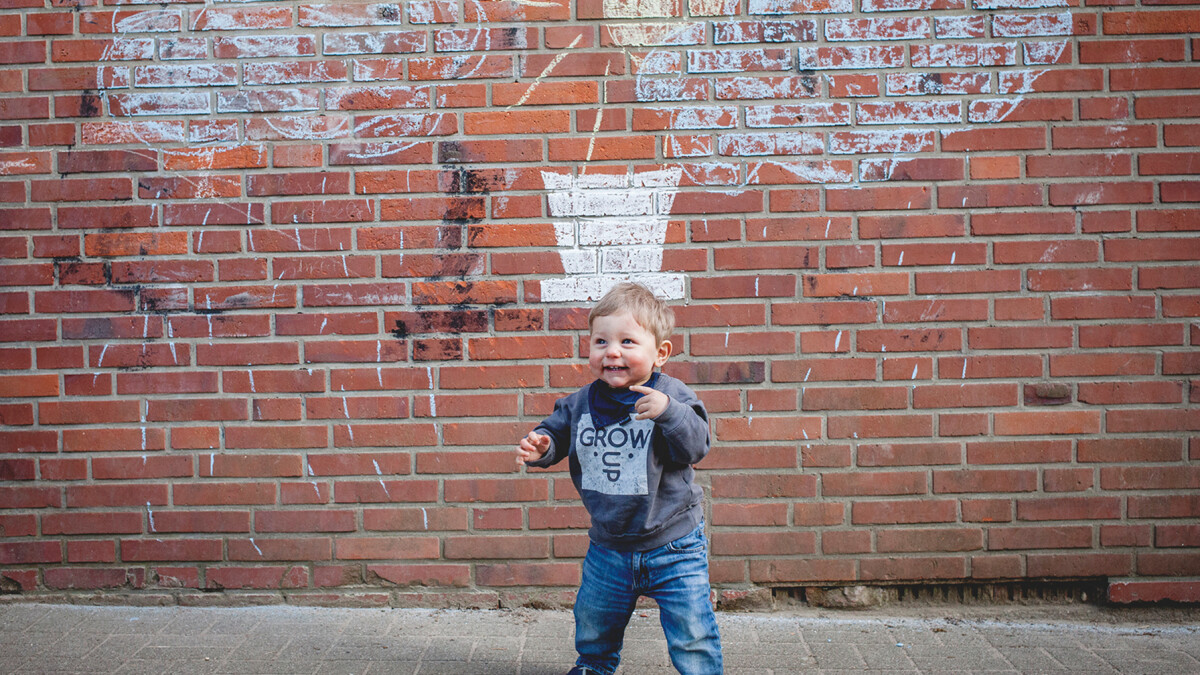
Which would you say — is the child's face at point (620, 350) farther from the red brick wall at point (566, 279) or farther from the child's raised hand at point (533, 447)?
the red brick wall at point (566, 279)

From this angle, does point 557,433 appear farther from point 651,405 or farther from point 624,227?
point 624,227

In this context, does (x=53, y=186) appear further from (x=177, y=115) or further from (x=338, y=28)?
(x=338, y=28)

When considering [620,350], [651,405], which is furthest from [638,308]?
[651,405]

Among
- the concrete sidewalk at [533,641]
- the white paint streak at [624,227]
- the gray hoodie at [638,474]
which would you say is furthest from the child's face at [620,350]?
the concrete sidewalk at [533,641]

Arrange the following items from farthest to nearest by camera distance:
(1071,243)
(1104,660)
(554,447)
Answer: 1. (1071,243)
2. (1104,660)
3. (554,447)

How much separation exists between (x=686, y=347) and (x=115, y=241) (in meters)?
2.21

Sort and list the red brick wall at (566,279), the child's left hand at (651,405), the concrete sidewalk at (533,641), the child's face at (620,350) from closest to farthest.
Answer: the child's left hand at (651,405)
the child's face at (620,350)
the concrete sidewalk at (533,641)
the red brick wall at (566,279)

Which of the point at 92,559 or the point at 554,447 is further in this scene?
the point at 92,559

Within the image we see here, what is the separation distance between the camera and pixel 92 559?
3.04 m

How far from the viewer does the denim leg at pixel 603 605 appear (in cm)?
223

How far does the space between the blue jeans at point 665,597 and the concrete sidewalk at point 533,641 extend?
1.29ft

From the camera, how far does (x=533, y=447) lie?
2193mm

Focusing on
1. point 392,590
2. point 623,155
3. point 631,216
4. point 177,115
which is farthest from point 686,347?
point 177,115

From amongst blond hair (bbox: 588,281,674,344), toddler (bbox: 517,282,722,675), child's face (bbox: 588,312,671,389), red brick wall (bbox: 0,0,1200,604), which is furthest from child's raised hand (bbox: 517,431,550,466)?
red brick wall (bbox: 0,0,1200,604)
